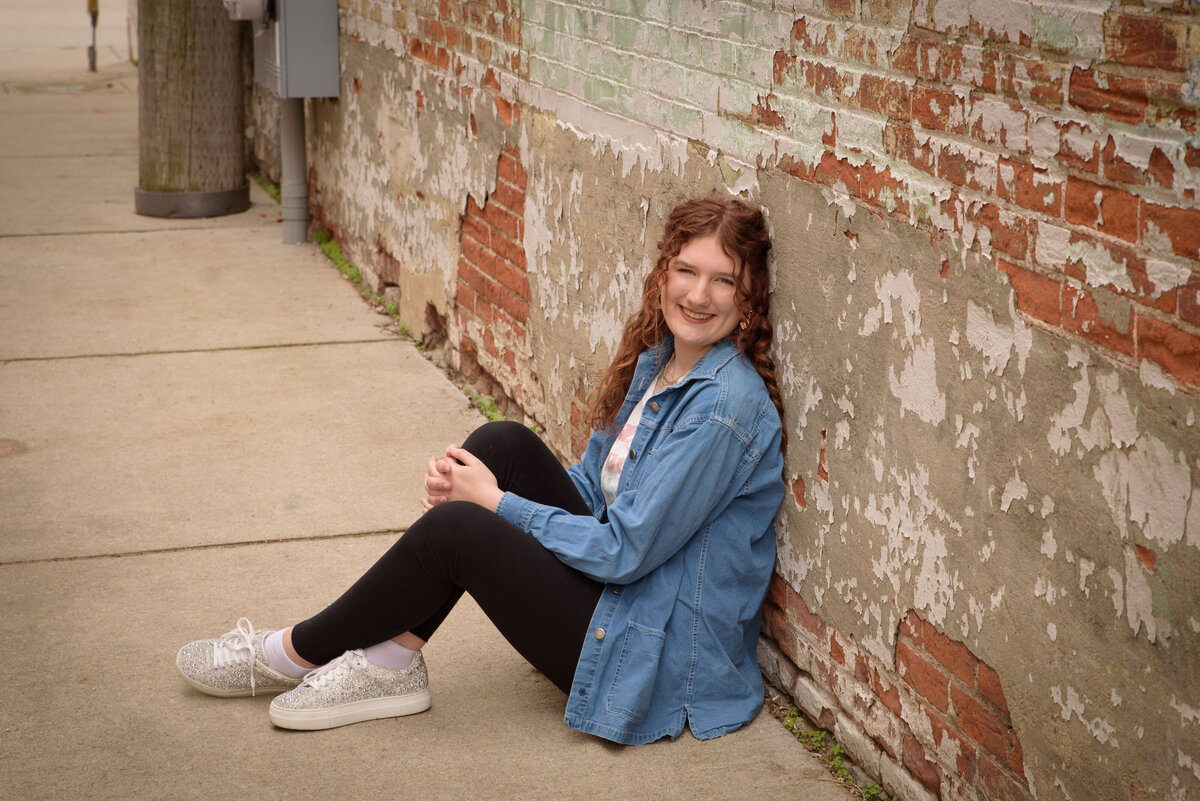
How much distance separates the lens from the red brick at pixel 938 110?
189cm

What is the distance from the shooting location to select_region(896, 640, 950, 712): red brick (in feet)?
6.92

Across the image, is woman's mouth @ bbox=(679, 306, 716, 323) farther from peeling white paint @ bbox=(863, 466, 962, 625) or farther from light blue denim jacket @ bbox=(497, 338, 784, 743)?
peeling white paint @ bbox=(863, 466, 962, 625)

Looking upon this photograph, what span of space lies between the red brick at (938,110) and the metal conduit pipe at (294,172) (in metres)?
4.81

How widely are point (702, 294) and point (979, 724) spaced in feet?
3.02

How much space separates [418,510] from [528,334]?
68cm

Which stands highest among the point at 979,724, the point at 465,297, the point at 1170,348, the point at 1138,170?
the point at 1138,170

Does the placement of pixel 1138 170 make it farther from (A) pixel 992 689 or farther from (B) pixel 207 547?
(B) pixel 207 547

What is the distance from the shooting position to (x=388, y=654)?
2.52 m

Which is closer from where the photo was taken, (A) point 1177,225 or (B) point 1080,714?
(A) point 1177,225

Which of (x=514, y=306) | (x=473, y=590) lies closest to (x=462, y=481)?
(x=473, y=590)

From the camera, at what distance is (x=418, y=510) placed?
3602 mm

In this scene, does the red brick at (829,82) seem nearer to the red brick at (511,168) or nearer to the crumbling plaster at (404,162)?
the red brick at (511,168)

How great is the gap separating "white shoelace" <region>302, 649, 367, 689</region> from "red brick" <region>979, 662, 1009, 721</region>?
121 cm

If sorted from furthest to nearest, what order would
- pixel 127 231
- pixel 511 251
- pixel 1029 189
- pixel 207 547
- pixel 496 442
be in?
pixel 127 231 < pixel 511 251 < pixel 207 547 < pixel 496 442 < pixel 1029 189
